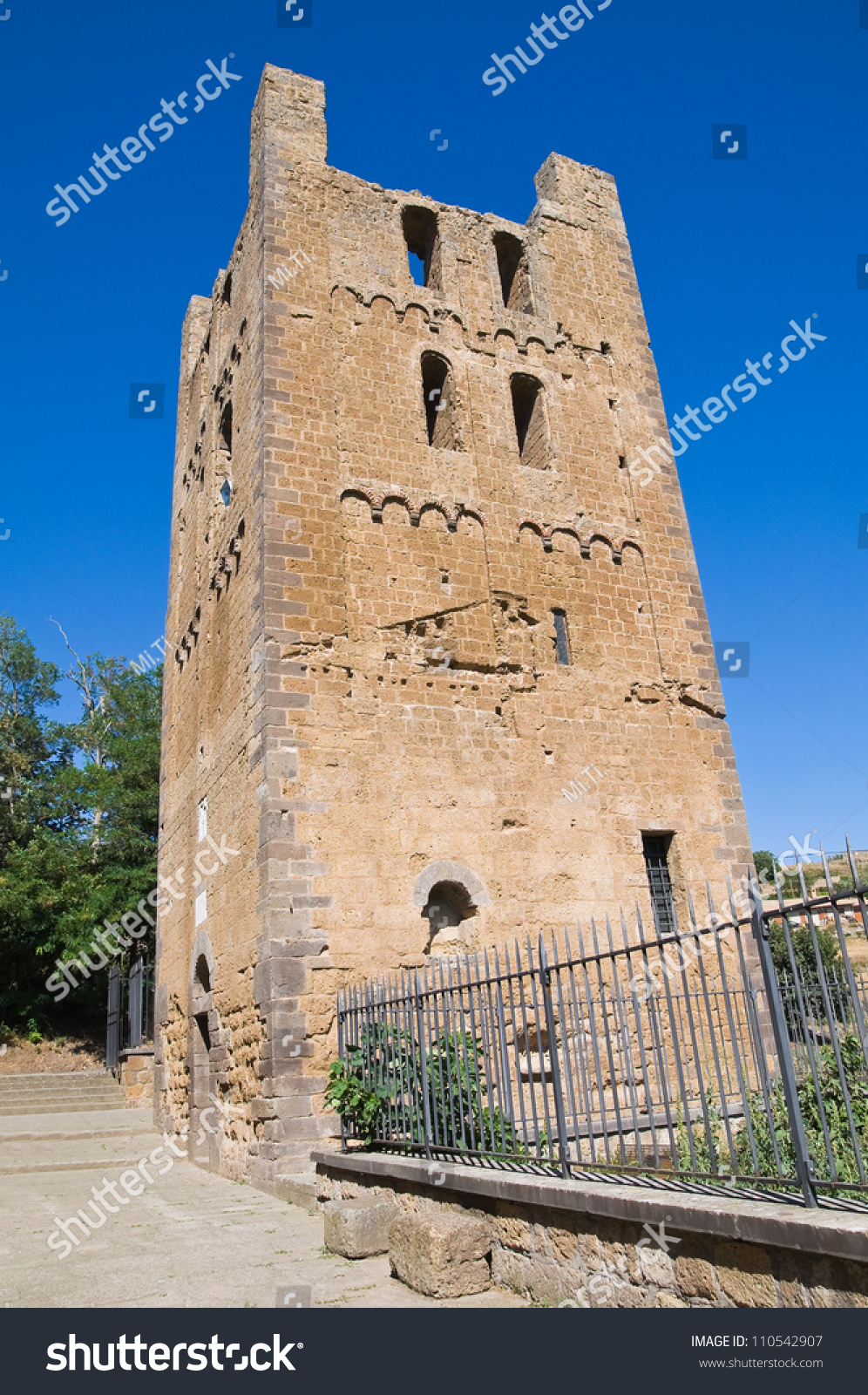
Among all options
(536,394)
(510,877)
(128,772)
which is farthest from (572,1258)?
(128,772)

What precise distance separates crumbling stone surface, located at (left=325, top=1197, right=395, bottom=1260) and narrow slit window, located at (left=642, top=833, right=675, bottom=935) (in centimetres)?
580

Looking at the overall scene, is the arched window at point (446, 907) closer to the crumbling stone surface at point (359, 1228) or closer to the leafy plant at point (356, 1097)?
the leafy plant at point (356, 1097)

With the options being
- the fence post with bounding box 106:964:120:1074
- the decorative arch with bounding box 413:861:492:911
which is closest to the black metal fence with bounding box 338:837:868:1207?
the decorative arch with bounding box 413:861:492:911

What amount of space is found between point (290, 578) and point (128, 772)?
18.0m

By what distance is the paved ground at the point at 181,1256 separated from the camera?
199 inches

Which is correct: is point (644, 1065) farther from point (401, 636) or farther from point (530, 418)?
point (530, 418)

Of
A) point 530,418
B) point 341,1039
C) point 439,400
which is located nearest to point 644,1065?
point 341,1039

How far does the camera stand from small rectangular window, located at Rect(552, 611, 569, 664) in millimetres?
11609

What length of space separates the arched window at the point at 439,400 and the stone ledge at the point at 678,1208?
8949 millimetres

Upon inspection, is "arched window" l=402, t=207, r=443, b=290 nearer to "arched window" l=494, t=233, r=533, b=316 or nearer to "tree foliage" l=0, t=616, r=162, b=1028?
"arched window" l=494, t=233, r=533, b=316

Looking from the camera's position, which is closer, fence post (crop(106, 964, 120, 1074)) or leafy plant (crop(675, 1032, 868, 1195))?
leafy plant (crop(675, 1032, 868, 1195))

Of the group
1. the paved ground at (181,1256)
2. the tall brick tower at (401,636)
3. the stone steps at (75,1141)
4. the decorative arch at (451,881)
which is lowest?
the paved ground at (181,1256)

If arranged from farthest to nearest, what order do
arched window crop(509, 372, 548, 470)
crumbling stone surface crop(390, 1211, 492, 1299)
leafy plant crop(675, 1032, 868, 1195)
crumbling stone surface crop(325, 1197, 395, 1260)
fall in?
arched window crop(509, 372, 548, 470) < leafy plant crop(675, 1032, 868, 1195) < crumbling stone surface crop(325, 1197, 395, 1260) < crumbling stone surface crop(390, 1211, 492, 1299)

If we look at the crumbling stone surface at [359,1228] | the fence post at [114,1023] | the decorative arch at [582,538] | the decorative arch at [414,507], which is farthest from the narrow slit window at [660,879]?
the fence post at [114,1023]
